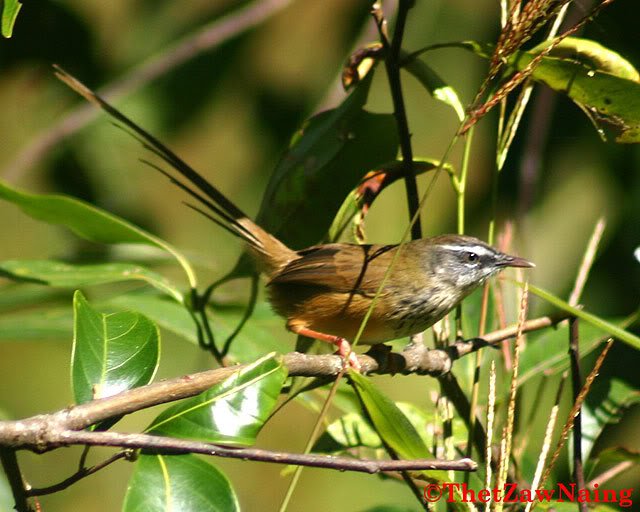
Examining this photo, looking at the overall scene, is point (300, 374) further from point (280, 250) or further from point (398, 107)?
point (280, 250)

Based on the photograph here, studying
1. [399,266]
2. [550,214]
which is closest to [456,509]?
[399,266]

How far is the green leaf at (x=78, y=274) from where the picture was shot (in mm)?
2764

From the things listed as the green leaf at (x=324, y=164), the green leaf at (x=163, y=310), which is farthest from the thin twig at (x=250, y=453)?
the green leaf at (x=163, y=310)

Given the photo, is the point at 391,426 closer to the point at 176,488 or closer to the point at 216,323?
the point at 176,488

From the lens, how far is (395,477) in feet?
8.13

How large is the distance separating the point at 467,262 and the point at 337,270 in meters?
0.50

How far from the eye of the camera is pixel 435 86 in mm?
2215

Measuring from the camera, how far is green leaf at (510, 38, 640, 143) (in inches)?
81.7

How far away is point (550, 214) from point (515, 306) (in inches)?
80.1

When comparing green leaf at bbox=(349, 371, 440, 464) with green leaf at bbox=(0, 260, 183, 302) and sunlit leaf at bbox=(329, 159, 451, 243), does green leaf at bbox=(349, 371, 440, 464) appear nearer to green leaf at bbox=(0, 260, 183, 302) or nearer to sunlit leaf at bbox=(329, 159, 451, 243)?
sunlit leaf at bbox=(329, 159, 451, 243)

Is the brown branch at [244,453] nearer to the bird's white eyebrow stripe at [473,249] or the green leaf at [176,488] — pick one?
the green leaf at [176,488]

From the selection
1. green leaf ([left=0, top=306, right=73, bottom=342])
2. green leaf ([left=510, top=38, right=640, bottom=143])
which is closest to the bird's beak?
green leaf ([left=510, top=38, right=640, bottom=143])

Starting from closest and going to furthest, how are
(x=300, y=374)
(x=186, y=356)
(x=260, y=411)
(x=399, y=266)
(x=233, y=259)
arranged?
(x=260, y=411), (x=300, y=374), (x=399, y=266), (x=186, y=356), (x=233, y=259)

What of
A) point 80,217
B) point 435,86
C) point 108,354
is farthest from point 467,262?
point 108,354
